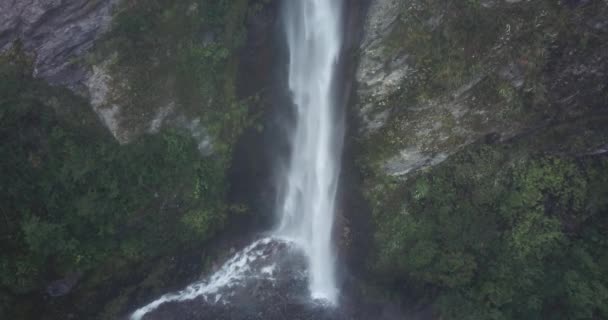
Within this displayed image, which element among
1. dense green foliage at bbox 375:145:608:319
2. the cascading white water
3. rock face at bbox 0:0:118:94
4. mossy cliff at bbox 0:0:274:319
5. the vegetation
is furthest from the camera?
the cascading white water

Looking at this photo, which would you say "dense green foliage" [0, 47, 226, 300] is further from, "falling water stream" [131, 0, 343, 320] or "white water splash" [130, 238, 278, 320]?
"falling water stream" [131, 0, 343, 320]

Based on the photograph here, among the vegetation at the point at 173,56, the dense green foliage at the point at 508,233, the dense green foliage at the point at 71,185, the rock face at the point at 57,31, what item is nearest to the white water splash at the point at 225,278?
the dense green foliage at the point at 71,185

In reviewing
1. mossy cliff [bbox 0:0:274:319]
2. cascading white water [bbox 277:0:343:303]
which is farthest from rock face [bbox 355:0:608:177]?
mossy cliff [bbox 0:0:274:319]

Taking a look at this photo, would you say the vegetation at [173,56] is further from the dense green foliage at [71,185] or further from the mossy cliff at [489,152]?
the mossy cliff at [489,152]

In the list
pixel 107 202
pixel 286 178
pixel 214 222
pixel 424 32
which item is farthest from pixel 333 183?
pixel 107 202

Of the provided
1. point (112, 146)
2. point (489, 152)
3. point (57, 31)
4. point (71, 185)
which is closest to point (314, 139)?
point (489, 152)
